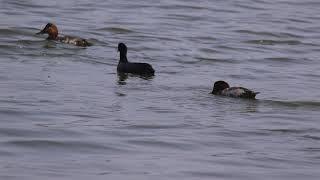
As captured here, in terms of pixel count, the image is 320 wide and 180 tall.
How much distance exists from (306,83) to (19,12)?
454 inches

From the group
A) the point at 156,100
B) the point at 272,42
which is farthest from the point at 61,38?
the point at 156,100

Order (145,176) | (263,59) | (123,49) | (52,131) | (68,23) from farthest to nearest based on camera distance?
(68,23) → (263,59) → (123,49) → (52,131) → (145,176)

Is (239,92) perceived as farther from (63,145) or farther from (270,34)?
(270,34)

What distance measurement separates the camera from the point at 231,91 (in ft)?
55.8

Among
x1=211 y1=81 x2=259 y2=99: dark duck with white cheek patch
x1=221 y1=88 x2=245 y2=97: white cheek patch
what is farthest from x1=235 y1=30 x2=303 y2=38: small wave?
x1=221 y1=88 x2=245 y2=97: white cheek patch

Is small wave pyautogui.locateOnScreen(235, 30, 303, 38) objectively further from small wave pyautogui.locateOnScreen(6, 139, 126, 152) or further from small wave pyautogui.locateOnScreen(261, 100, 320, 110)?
small wave pyautogui.locateOnScreen(6, 139, 126, 152)

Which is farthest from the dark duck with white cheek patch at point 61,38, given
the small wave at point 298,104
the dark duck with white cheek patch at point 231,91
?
the small wave at point 298,104

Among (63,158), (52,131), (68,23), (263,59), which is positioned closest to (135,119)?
(52,131)

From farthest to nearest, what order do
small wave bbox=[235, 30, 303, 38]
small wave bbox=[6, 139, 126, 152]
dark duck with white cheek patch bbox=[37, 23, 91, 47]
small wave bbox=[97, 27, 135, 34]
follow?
small wave bbox=[235, 30, 303, 38] → small wave bbox=[97, 27, 135, 34] → dark duck with white cheek patch bbox=[37, 23, 91, 47] → small wave bbox=[6, 139, 126, 152]

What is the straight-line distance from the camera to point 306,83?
1928 cm

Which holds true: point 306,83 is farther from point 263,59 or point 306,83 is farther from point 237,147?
point 237,147

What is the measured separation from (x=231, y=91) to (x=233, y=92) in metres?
0.06

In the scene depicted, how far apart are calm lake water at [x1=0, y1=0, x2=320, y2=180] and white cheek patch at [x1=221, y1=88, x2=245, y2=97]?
0.54 feet

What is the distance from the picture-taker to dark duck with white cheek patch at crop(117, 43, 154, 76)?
19234mm
